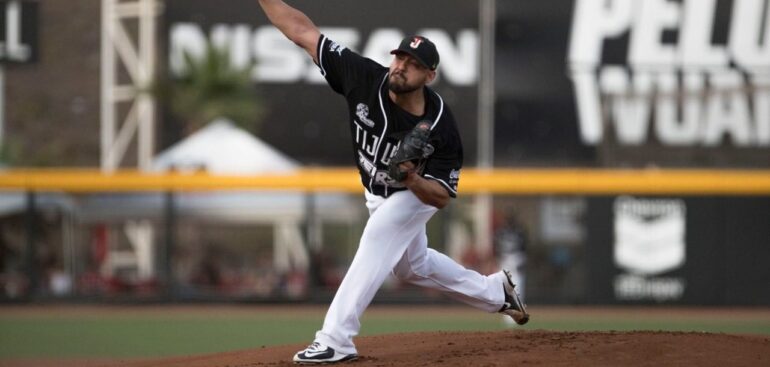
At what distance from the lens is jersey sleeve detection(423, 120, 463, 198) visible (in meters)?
6.51

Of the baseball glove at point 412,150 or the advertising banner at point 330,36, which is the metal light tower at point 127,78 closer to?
the advertising banner at point 330,36

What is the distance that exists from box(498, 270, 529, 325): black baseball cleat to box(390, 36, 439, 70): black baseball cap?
60.9 inches

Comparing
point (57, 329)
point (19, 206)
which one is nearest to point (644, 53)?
point (19, 206)

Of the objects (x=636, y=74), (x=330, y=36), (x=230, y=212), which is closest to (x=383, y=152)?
(x=230, y=212)

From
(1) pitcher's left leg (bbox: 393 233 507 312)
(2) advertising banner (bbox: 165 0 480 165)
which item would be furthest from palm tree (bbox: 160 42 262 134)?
(1) pitcher's left leg (bbox: 393 233 507 312)

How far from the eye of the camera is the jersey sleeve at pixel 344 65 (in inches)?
259

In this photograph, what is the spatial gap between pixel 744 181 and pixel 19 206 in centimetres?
1105

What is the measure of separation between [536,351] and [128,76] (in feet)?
92.5

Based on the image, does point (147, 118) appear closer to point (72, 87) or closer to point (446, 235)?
point (72, 87)

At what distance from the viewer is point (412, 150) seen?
6180 mm

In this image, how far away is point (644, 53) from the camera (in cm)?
2927

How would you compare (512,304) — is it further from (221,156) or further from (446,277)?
(221,156)

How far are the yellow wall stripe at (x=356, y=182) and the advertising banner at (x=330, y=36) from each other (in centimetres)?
1076

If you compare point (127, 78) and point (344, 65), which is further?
point (127, 78)
